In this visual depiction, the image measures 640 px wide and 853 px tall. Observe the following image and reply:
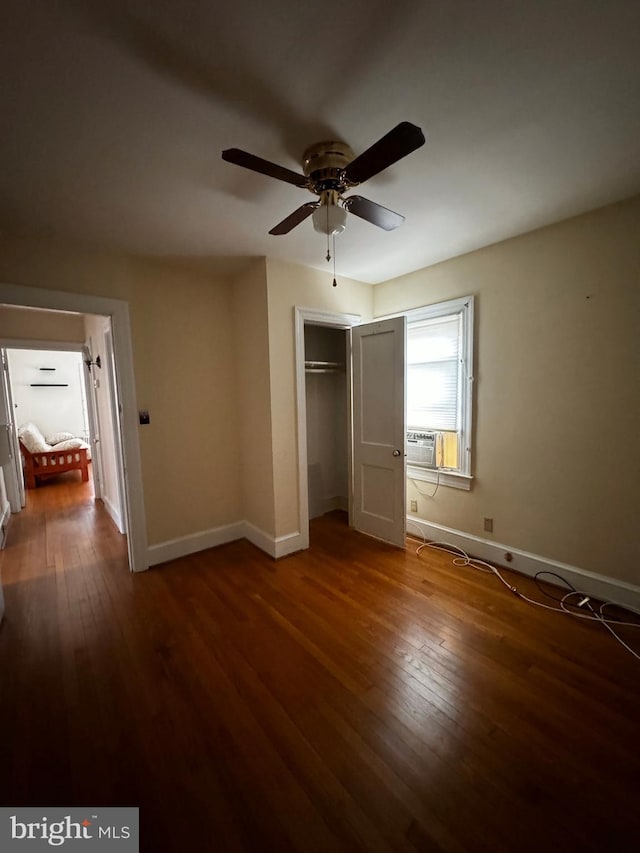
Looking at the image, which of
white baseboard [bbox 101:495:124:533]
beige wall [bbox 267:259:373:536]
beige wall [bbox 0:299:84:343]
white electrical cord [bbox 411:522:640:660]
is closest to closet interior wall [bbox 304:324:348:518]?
beige wall [bbox 267:259:373:536]

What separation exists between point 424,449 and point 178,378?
2.37m

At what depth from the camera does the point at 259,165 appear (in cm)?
132

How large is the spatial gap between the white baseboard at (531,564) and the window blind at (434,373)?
98cm

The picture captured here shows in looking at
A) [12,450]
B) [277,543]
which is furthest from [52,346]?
[277,543]

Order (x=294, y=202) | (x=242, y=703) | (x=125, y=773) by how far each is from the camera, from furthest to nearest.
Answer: (x=294, y=202) < (x=242, y=703) < (x=125, y=773)

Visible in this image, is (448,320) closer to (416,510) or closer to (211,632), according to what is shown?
(416,510)

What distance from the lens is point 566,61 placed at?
1.17 metres

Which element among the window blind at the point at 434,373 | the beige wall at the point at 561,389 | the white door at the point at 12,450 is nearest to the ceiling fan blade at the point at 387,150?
the beige wall at the point at 561,389

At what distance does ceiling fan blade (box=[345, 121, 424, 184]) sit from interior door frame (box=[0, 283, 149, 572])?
6.94 ft

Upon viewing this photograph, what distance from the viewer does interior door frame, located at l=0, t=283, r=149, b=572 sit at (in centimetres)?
247

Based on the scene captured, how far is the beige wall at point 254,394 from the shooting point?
286 centimetres

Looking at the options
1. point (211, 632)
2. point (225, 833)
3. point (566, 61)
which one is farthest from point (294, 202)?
point (225, 833)

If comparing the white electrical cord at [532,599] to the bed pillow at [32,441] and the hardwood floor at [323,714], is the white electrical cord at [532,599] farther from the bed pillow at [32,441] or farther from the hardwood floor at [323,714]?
the bed pillow at [32,441]

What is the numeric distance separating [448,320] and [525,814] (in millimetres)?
2992
